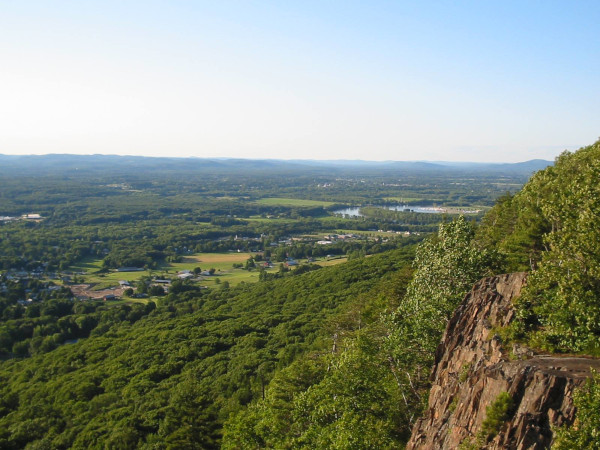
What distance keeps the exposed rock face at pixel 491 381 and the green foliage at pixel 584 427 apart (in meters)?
0.54

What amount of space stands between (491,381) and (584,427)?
9.04 feet

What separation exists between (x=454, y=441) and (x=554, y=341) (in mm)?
4979

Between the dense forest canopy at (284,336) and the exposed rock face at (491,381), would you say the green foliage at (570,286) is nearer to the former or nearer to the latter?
the dense forest canopy at (284,336)

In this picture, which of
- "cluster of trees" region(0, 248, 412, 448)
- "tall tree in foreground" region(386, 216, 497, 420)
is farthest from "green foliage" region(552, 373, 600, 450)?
"cluster of trees" region(0, 248, 412, 448)

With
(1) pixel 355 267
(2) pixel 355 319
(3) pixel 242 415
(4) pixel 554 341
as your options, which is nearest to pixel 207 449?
(3) pixel 242 415

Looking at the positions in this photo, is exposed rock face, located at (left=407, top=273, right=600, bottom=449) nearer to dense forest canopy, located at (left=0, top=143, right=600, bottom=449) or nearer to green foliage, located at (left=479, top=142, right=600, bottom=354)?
green foliage, located at (left=479, top=142, right=600, bottom=354)

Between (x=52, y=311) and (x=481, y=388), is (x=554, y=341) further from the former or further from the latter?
(x=52, y=311)

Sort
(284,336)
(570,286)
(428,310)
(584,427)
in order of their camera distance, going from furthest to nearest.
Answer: (284,336) → (428,310) → (570,286) → (584,427)

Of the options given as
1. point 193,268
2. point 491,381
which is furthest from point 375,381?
point 193,268

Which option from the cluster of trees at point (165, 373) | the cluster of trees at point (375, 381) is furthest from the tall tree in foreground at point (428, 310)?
the cluster of trees at point (165, 373)

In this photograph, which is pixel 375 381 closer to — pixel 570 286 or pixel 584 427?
pixel 570 286

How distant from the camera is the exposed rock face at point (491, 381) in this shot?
1152 cm

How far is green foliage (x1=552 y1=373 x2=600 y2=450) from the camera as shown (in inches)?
401

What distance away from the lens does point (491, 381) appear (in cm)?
1292
